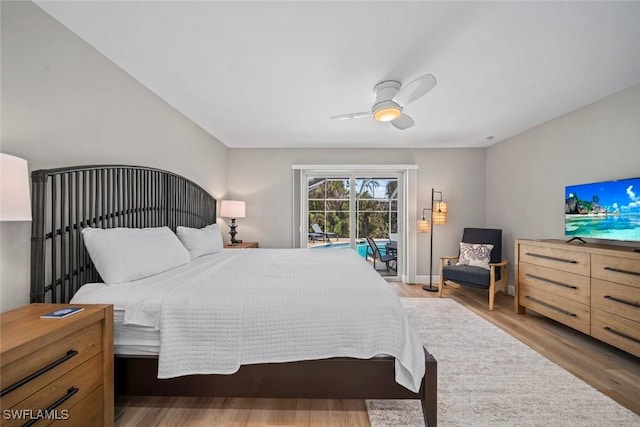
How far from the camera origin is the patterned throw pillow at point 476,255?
409 centimetres

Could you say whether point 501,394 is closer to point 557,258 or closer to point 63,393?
point 557,258

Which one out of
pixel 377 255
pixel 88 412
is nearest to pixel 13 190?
pixel 88 412

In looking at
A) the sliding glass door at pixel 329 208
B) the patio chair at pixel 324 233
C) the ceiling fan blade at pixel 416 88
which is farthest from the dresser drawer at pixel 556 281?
the patio chair at pixel 324 233

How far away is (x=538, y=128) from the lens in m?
3.72

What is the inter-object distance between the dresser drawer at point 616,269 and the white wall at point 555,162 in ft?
2.87

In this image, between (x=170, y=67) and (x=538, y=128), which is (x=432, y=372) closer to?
(x=170, y=67)

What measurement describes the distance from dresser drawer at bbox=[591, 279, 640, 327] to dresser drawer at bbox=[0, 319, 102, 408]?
3.67m

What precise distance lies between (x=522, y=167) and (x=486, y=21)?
303cm

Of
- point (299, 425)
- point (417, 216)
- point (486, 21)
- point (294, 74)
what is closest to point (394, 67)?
point (486, 21)

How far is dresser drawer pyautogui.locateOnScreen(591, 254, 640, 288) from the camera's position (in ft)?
7.25

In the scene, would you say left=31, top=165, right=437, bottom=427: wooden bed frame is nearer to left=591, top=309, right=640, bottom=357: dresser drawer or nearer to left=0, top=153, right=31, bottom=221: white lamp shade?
left=0, top=153, right=31, bottom=221: white lamp shade

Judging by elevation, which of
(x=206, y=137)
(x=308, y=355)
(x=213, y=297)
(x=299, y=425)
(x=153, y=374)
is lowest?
(x=299, y=425)

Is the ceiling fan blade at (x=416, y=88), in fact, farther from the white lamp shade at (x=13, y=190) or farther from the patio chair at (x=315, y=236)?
the patio chair at (x=315, y=236)

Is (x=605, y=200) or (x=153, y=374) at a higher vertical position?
(x=605, y=200)
